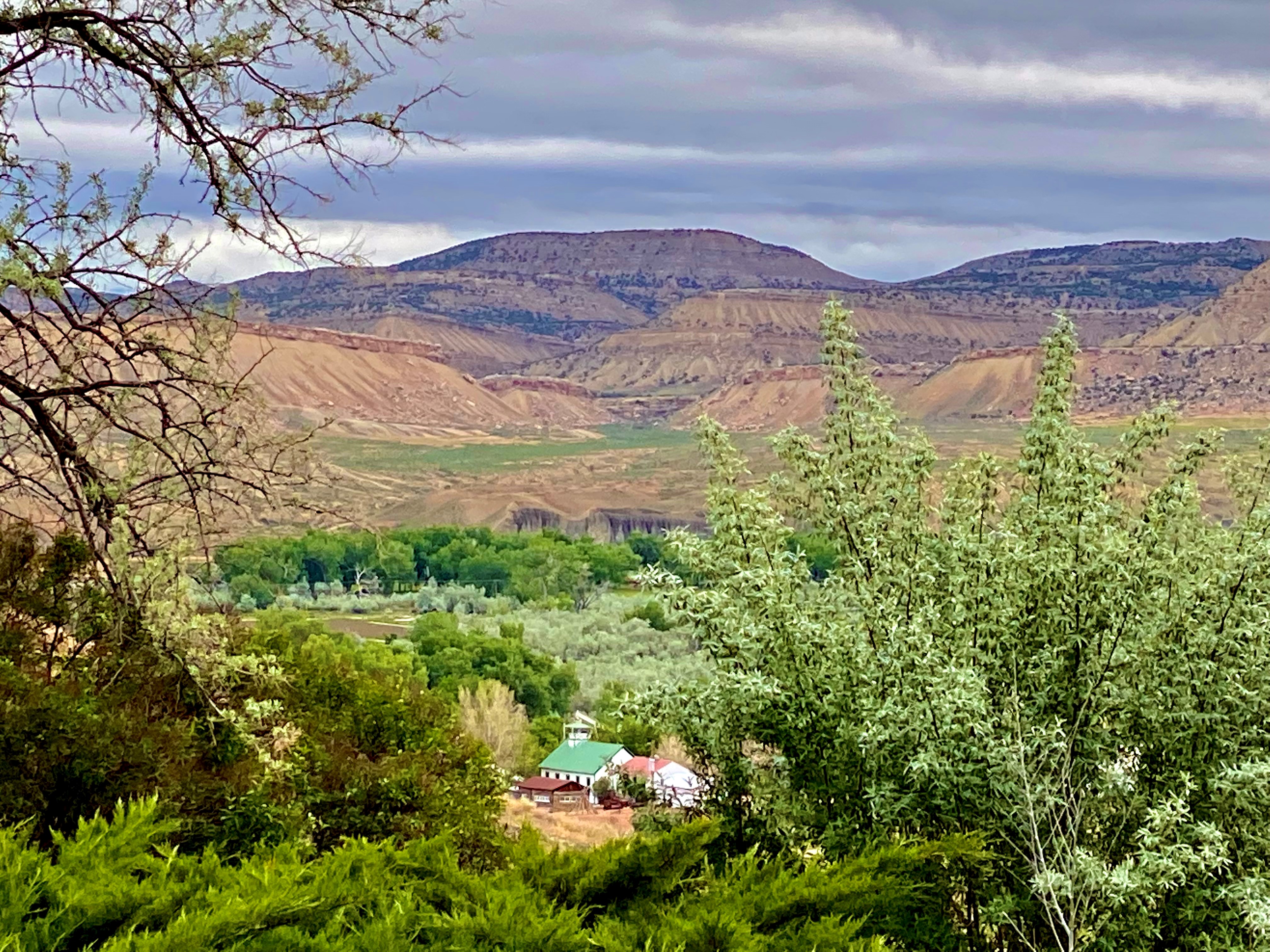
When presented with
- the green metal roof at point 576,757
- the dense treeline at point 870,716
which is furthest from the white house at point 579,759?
the dense treeline at point 870,716

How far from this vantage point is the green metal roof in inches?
1359

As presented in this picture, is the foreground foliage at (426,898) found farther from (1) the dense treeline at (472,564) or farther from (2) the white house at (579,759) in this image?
(1) the dense treeline at (472,564)

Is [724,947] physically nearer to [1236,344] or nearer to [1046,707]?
[1046,707]

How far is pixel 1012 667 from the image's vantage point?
759cm

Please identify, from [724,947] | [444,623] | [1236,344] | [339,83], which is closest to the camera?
[724,947]

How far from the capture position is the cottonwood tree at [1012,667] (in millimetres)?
6984

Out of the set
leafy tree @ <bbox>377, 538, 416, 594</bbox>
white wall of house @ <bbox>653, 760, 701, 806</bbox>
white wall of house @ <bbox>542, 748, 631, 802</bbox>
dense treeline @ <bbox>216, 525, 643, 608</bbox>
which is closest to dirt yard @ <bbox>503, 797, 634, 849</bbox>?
white wall of house @ <bbox>542, 748, 631, 802</bbox>

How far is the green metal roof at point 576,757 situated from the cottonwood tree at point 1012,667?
2567 cm

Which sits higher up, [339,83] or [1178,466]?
[339,83]

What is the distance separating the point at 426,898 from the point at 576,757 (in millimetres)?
32148

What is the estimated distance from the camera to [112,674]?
8352 millimetres

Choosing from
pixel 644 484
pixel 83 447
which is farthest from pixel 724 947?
pixel 644 484

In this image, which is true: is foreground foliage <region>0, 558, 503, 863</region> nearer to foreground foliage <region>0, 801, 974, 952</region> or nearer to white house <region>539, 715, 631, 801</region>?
foreground foliage <region>0, 801, 974, 952</region>

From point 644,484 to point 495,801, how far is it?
489 feet
